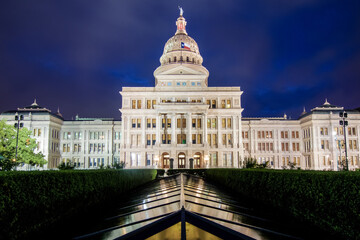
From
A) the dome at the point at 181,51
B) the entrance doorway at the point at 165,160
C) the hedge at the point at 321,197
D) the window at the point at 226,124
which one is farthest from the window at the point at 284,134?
the hedge at the point at 321,197

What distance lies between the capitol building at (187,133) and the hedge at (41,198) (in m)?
46.6

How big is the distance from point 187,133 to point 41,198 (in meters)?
54.3

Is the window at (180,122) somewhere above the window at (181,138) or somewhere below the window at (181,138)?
above

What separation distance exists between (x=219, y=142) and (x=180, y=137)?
31.6 ft

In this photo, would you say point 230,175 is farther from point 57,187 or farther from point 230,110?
point 230,110

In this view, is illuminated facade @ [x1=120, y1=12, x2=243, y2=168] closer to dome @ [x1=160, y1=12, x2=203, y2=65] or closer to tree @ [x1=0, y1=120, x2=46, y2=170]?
dome @ [x1=160, y1=12, x2=203, y2=65]

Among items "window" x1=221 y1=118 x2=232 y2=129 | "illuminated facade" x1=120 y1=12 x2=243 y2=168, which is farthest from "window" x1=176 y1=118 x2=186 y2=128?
"window" x1=221 y1=118 x2=232 y2=129

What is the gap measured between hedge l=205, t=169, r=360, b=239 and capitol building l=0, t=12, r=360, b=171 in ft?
155

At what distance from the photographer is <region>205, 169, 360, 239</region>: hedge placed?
→ 7523 mm

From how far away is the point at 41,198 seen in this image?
8523 mm

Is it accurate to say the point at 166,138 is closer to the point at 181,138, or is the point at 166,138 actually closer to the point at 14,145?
the point at 181,138

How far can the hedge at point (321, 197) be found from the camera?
296 inches

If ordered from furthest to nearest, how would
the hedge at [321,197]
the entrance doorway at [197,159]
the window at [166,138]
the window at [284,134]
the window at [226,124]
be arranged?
the window at [284,134]
the window at [226,124]
the window at [166,138]
the entrance doorway at [197,159]
the hedge at [321,197]

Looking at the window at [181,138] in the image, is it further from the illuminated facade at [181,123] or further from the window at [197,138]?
the window at [197,138]
